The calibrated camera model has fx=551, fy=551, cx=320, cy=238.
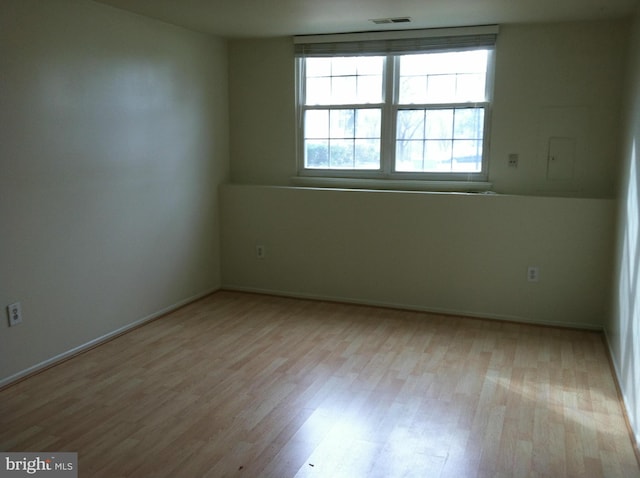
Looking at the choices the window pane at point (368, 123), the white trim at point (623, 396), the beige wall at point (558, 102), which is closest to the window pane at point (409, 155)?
the window pane at point (368, 123)

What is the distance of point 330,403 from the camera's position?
3.02 m

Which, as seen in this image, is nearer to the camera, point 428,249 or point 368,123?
point 428,249

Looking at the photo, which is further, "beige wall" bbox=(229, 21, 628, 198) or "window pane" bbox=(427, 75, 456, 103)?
→ "window pane" bbox=(427, 75, 456, 103)

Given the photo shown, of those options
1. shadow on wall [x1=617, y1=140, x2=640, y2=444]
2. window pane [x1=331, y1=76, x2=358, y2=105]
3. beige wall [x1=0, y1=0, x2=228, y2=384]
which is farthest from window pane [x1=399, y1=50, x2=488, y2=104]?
beige wall [x1=0, y1=0, x2=228, y2=384]

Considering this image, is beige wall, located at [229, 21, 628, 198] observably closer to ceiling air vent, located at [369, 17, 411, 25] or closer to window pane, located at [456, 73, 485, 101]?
window pane, located at [456, 73, 485, 101]

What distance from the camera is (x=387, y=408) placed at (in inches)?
117

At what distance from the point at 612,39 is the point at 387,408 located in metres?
3.17

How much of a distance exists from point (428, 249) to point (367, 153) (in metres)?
1.04

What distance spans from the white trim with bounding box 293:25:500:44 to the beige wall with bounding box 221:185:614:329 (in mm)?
1295

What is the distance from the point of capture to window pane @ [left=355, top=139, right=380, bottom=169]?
4.91 meters

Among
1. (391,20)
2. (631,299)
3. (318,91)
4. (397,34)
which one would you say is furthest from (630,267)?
(318,91)

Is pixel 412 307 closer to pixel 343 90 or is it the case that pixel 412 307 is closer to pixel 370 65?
pixel 343 90

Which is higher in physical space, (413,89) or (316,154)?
(413,89)

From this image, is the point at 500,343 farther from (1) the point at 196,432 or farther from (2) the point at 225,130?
(2) the point at 225,130
